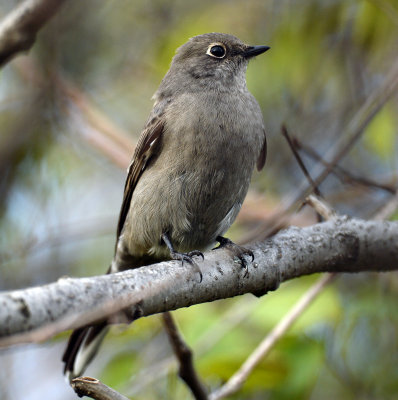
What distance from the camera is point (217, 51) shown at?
15.7 ft

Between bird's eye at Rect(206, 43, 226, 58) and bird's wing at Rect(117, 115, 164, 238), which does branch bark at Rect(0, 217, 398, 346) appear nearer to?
bird's wing at Rect(117, 115, 164, 238)

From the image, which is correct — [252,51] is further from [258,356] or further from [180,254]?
[258,356]

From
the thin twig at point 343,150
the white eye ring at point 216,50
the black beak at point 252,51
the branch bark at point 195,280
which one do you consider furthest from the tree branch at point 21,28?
the black beak at point 252,51

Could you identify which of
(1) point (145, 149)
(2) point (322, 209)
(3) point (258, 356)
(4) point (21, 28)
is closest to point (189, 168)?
(1) point (145, 149)

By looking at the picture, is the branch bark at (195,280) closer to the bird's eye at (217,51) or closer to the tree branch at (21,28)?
the tree branch at (21,28)

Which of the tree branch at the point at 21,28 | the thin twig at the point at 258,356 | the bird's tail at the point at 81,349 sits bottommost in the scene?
the bird's tail at the point at 81,349

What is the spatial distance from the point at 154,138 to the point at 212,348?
157 centimetres

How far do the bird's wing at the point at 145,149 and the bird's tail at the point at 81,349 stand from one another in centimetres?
111

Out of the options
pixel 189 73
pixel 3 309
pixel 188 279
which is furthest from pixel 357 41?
pixel 3 309

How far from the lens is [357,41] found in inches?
215

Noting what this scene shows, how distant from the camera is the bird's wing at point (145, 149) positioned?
4316 millimetres

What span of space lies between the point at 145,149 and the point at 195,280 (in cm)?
186

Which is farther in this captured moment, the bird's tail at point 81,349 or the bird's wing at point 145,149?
the bird's wing at point 145,149

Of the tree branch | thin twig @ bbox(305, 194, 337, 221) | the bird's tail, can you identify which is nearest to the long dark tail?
the bird's tail
